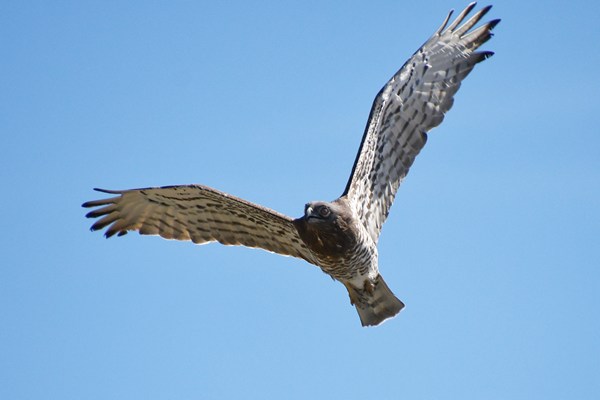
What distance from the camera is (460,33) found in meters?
11.7

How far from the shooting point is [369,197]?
11484 millimetres

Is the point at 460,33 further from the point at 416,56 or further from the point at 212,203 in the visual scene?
the point at 212,203

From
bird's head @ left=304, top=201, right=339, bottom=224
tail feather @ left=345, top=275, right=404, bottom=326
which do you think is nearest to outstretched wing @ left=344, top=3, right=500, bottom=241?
tail feather @ left=345, top=275, right=404, bottom=326

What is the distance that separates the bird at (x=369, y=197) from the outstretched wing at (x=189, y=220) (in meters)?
0.01

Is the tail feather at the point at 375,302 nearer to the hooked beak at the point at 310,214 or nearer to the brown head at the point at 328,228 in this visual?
the brown head at the point at 328,228

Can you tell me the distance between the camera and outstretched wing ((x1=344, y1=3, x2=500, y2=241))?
11.4 metres

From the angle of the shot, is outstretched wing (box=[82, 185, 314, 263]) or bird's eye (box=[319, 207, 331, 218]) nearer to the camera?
bird's eye (box=[319, 207, 331, 218])

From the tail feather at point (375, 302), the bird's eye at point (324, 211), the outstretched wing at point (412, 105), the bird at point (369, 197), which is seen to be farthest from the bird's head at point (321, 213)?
the tail feather at point (375, 302)

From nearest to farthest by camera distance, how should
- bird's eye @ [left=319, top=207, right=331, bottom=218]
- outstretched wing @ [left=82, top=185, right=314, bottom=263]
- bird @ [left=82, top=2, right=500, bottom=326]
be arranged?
1. bird's eye @ [left=319, top=207, right=331, bottom=218]
2. bird @ [left=82, top=2, right=500, bottom=326]
3. outstretched wing @ [left=82, top=185, right=314, bottom=263]

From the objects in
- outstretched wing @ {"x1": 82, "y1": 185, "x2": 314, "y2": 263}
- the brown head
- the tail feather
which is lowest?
the tail feather

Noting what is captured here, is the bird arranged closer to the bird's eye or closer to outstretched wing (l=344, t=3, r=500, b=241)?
outstretched wing (l=344, t=3, r=500, b=241)

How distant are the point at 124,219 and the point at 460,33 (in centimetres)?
441

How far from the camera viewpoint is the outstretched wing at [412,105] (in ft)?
37.6

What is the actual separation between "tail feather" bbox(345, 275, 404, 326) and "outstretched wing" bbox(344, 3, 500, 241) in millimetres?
606
